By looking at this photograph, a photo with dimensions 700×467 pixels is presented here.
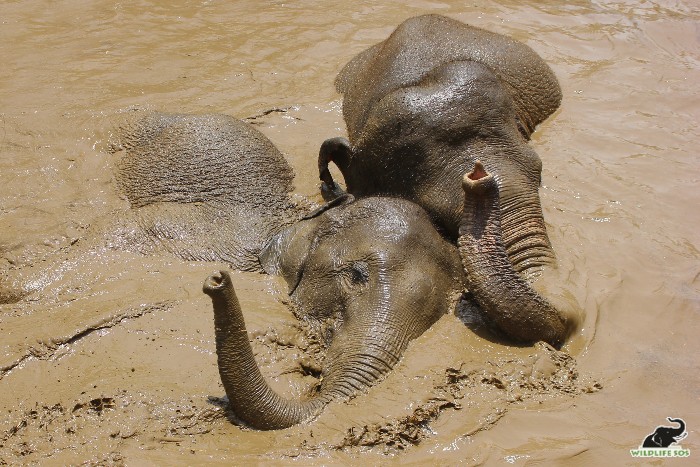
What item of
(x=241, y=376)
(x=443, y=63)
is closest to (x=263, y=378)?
(x=241, y=376)

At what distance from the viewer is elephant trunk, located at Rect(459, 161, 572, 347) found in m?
5.15

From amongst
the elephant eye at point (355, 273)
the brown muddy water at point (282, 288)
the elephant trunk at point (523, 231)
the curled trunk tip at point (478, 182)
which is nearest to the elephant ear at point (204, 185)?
the brown muddy water at point (282, 288)

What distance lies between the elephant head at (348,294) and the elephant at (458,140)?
452mm

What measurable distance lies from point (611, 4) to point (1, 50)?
8.80m

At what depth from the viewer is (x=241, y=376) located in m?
4.32

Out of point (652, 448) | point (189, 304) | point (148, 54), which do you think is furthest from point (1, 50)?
point (652, 448)

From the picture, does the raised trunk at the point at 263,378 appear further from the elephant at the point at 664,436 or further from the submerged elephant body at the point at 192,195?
the submerged elephant body at the point at 192,195

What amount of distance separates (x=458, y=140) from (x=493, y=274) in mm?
2021

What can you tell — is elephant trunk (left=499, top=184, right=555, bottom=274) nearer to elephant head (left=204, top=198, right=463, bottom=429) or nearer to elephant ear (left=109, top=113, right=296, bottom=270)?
elephant head (left=204, top=198, right=463, bottom=429)

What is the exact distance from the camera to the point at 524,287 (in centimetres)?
518

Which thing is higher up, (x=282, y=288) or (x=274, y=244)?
(x=274, y=244)

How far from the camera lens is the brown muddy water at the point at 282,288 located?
177 inches

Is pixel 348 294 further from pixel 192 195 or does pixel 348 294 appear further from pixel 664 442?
pixel 192 195

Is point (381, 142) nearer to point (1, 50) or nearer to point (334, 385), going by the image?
point (334, 385)
